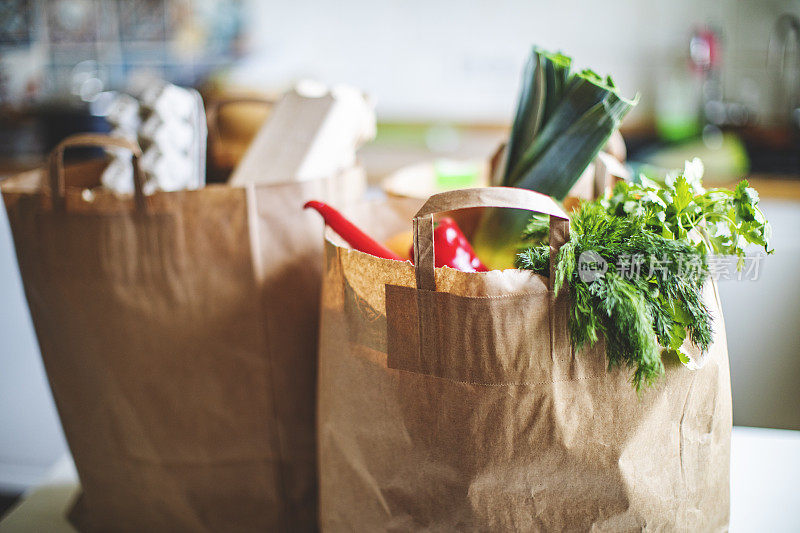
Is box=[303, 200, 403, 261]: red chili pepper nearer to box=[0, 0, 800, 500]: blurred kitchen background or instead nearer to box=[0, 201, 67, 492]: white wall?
box=[0, 201, 67, 492]: white wall

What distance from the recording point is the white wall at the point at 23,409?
1.30 metres

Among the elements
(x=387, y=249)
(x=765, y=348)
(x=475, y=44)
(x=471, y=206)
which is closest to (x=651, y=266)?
(x=471, y=206)

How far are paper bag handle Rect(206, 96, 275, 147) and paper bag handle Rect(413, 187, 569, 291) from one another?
52 cm

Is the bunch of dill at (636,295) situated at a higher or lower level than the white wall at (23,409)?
higher

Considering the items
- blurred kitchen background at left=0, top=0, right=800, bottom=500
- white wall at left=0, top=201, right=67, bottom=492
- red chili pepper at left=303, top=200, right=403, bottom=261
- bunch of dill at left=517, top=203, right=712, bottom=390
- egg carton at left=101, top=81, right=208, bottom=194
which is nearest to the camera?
bunch of dill at left=517, top=203, right=712, bottom=390

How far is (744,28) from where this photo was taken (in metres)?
2.10

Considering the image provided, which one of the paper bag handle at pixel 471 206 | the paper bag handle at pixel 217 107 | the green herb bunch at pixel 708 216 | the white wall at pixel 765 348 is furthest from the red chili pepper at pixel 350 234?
the white wall at pixel 765 348

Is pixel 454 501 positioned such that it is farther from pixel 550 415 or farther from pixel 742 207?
pixel 742 207

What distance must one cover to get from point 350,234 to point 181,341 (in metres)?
0.23

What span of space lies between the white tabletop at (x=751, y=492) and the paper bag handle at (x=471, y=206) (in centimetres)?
36

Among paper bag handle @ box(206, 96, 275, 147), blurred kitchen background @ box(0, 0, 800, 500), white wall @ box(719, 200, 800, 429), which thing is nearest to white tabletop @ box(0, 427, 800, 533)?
white wall @ box(719, 200, 800, 429)

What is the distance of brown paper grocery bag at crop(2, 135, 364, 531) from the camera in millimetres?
615

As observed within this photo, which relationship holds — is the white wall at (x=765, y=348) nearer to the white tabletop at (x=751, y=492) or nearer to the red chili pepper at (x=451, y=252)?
the white tabletop at (x=751, y=492)

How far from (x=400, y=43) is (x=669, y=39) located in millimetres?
1008
